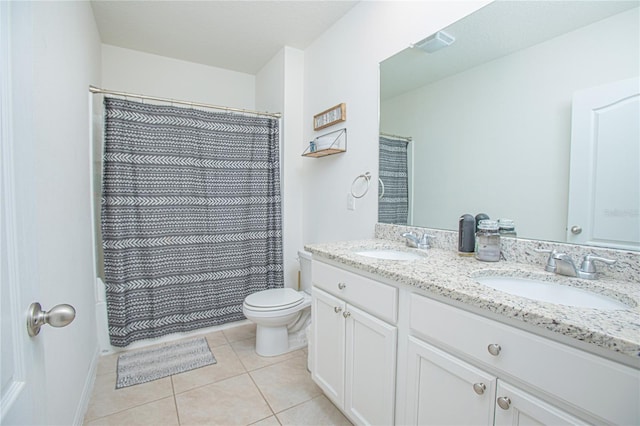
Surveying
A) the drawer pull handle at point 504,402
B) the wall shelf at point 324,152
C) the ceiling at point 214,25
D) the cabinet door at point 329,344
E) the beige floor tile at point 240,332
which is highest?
the ceiling at point 214,25

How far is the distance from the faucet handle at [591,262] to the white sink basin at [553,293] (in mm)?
92

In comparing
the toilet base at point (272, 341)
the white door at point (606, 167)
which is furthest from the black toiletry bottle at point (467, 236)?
the toilet base at point (272, 341)

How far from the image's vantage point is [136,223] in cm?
211

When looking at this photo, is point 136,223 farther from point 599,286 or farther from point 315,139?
point 599,286

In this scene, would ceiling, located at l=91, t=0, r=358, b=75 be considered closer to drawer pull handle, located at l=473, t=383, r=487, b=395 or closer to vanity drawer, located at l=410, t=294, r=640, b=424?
vanity drawer, located at l=410, t=294, r=640, b=424

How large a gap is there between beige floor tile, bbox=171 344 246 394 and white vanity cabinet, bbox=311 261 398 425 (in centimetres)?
64

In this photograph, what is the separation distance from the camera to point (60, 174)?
1.28 metres

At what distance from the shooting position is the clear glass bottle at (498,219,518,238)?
1214 millimetres

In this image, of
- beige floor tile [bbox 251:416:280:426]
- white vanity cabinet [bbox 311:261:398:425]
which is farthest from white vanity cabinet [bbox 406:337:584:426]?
beige floor tile [bbox 251:416:280:426]

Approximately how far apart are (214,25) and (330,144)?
1294 mm

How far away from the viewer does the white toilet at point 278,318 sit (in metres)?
1.97

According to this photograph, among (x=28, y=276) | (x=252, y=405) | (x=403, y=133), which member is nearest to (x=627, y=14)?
(x=403, y=133)

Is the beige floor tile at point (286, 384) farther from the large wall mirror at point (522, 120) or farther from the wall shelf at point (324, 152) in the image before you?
the wall shelf at point (324, 152)

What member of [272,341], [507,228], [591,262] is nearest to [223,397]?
[272,341]
